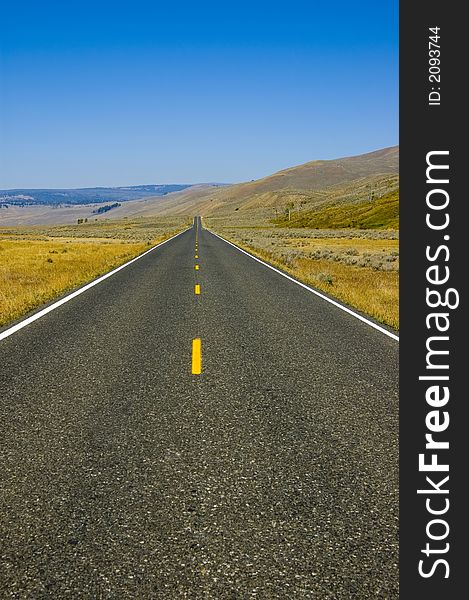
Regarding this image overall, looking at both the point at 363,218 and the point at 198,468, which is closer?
the point at 198,468

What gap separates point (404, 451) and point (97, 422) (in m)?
2.87

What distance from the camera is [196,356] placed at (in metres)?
8.17

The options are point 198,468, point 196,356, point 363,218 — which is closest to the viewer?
point 198,468

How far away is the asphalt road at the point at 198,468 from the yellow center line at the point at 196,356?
3.6 inches

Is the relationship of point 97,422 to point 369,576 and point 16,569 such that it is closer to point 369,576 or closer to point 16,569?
point 16,569

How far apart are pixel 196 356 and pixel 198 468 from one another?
3802 mm

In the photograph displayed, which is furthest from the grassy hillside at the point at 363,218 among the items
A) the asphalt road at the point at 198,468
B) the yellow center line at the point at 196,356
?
the asphalt road at the point at 198,468

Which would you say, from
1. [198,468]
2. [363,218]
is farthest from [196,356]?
[363,218]

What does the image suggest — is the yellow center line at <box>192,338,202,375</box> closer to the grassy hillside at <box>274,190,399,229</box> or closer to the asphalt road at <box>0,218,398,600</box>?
the asphalt road at <box>0,218,398,600</box>

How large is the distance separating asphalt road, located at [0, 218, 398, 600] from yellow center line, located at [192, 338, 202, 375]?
9 cm

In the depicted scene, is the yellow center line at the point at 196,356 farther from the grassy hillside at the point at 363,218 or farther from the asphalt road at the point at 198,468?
the grassy hillside at the point at 363,218

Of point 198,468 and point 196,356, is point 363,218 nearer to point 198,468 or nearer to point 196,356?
point 196,356

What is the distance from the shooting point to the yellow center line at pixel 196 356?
7.38m

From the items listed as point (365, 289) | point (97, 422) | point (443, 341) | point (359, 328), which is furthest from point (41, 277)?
point (443, 341)
